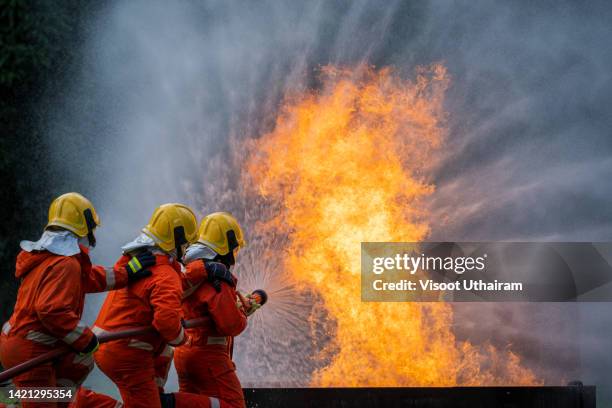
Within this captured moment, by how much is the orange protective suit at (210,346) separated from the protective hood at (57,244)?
0.96 m

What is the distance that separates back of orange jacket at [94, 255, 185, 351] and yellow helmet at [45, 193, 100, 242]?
0.40 m

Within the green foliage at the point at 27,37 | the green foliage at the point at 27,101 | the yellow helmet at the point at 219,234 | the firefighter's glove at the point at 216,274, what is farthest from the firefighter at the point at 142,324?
the green foliage at the point at 27,37

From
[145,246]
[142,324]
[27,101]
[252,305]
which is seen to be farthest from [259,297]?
[27,101]

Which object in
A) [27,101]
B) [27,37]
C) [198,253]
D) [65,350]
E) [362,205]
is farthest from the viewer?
[27,101]

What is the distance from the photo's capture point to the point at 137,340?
18.2 feet

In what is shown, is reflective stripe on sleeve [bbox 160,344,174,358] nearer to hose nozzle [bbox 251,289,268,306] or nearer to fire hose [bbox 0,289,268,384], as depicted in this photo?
fire hose [bbox 0,289,268,384]

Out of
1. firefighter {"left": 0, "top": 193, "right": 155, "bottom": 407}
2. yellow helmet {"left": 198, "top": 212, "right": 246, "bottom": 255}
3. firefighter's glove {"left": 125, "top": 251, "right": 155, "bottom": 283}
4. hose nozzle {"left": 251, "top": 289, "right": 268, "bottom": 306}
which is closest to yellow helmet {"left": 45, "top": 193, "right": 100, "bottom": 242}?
firefighter {"left": 0, "top": 193, "right": 155, "bottom": 407}

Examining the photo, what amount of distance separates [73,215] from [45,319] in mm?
741

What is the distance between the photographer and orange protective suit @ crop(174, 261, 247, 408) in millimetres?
5871

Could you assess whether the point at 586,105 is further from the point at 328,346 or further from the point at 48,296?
the point at 48,296

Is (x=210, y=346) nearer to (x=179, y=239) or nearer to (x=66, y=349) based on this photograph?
(x=179, y=239)

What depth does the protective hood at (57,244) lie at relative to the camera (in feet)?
16.9

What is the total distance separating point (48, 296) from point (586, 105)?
29.3ft

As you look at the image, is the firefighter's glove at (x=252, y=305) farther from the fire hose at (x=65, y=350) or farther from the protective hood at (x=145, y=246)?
the protective hood at (x=145, y=246)
